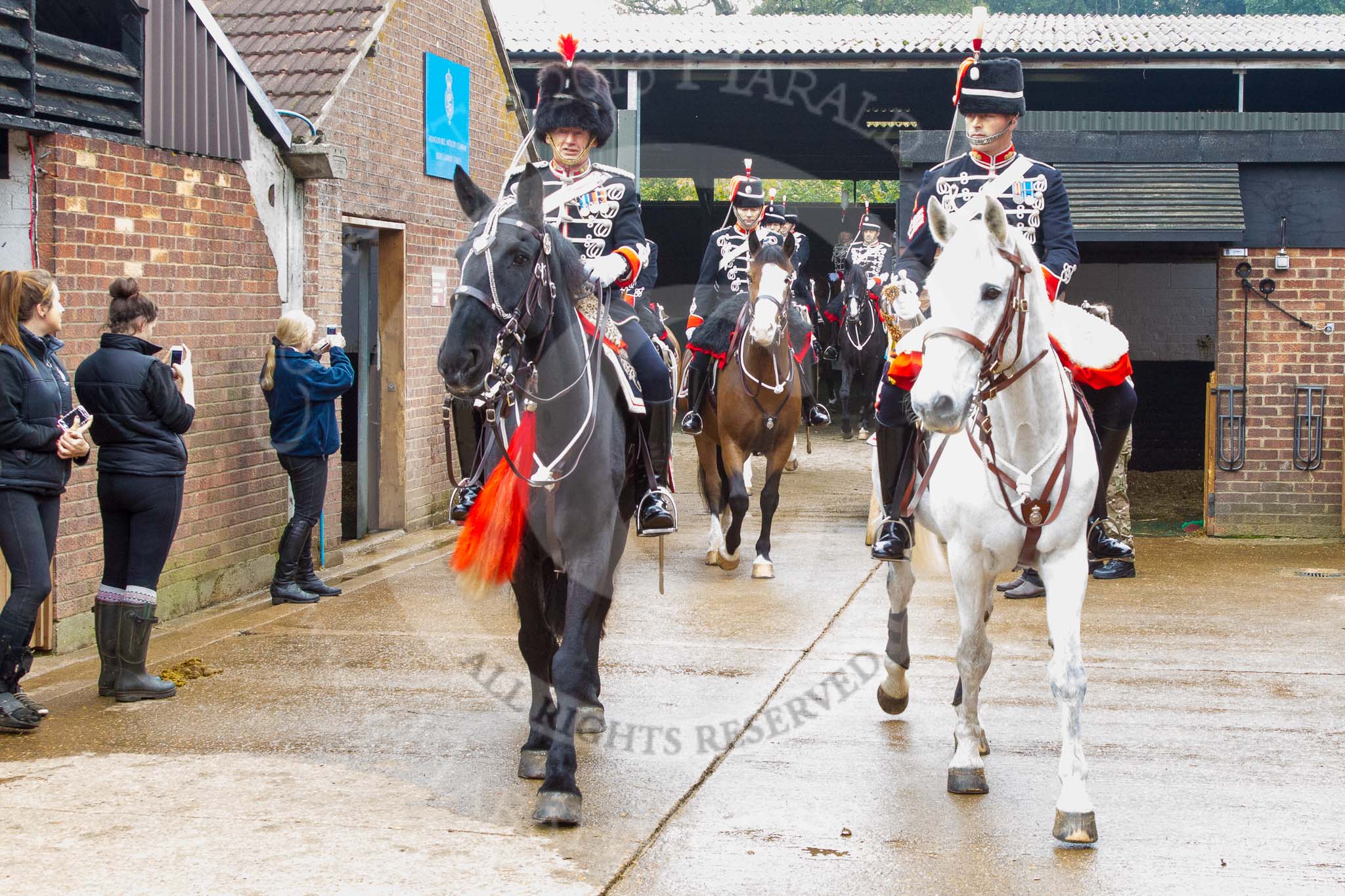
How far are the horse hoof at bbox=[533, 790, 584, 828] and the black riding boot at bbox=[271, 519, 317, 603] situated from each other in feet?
14.0

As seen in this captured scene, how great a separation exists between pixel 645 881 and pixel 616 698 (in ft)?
7.11

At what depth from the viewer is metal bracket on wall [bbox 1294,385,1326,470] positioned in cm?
1124

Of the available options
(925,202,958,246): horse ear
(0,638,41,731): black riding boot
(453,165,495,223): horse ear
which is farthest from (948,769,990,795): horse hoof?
(0,638,41,731): black riding boot

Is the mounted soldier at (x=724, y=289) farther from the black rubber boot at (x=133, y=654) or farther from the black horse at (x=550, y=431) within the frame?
the black horse at (x=550, y=431)

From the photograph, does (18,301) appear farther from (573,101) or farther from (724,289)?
(724,289)

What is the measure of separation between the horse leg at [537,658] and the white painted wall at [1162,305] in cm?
1229

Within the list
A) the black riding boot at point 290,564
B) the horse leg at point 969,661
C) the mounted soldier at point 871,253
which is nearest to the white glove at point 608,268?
the horse leg at point 969,661

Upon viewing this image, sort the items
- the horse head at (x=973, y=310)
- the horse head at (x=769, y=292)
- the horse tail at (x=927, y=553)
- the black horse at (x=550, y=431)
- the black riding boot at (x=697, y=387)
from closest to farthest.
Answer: the horse head at (x=973, y=310) → the black horse at (x=550, y=431) → the horse tail at (x=927, y=553) → the horse head at (x=769, y=292) → the black riding boot at (x=697, y=387)

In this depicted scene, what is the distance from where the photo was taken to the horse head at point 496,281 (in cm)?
443

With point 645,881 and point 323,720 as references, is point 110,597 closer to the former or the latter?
point 323,720

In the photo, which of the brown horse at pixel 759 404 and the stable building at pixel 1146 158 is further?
the stable building at pixel 1146 158

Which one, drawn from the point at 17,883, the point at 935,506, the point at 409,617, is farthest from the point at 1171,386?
the point at 17,883

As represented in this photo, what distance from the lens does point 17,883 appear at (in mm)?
4227

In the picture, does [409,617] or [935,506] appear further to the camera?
[409,617]
